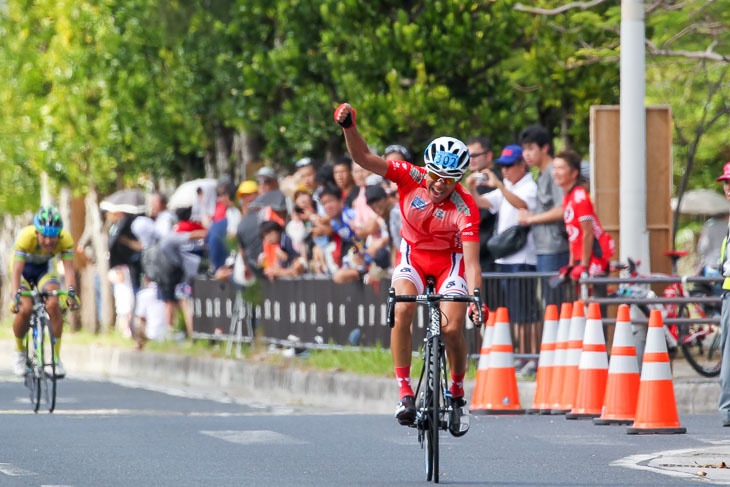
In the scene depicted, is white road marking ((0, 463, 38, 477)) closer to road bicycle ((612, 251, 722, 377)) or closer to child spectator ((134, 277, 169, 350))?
road bicycle ((612, 251, 722, 377))

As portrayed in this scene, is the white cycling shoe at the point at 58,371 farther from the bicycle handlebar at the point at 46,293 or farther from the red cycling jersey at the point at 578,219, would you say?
the red cycling jersey at the point at 578,219

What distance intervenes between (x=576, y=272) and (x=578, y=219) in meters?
0.47

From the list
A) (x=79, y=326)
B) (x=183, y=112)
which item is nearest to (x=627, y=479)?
(x=183, y=112)

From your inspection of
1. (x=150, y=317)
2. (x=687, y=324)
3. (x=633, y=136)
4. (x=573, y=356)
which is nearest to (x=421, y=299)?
(x=573, y=356)

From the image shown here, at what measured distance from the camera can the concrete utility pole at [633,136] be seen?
1567 centimetres

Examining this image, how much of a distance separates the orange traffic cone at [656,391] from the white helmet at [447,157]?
2.62 m

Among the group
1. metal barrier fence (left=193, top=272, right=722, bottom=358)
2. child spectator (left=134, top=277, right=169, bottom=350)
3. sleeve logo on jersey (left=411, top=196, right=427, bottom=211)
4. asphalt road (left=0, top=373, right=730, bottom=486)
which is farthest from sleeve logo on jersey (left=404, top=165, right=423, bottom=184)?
child spectator (left=134, top=277, right=169, bottom=350)

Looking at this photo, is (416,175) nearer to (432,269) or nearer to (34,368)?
(432,269)

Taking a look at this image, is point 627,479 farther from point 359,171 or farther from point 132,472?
point 359,171

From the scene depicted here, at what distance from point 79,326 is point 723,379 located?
73.4 feet

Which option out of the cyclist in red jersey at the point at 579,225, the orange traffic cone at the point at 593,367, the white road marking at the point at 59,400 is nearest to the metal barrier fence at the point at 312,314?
the cyclist in red jersey at the point at 579,225

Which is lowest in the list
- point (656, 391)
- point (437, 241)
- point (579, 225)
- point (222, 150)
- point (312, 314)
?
point (656, 391)

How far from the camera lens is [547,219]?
51.1 feet

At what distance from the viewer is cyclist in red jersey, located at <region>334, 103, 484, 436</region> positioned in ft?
33.9
